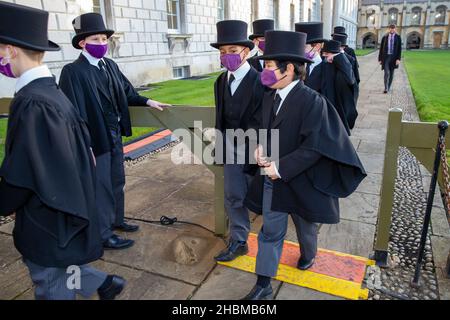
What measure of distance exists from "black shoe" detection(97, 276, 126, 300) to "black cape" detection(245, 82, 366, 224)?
1.24 meters

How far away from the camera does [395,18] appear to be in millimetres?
75688

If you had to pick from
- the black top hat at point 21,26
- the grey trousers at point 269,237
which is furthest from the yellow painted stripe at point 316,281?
the black top hat at point 21,26

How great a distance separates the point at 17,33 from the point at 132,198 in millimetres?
2859

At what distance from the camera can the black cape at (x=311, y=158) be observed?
2404 millimetres

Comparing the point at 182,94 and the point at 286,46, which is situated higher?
the point at 286,46

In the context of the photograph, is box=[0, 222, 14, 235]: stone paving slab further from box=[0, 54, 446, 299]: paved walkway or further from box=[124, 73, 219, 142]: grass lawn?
box=[124, 73, 219, 142]: grass lawn

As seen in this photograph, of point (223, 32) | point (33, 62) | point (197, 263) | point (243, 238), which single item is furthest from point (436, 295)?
point (33, 62)

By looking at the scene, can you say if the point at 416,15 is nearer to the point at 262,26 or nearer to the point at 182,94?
the point at 182,94

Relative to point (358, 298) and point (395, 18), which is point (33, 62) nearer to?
point (358, 298)

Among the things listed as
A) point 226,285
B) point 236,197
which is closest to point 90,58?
point 236,197

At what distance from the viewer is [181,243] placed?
11.2 ft

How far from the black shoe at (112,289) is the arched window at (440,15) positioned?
8519 cm

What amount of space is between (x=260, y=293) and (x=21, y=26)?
217 cm

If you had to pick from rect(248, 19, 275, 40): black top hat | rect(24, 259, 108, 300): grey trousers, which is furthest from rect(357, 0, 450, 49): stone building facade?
rect(24, 259, 108, 300): grey trousers
